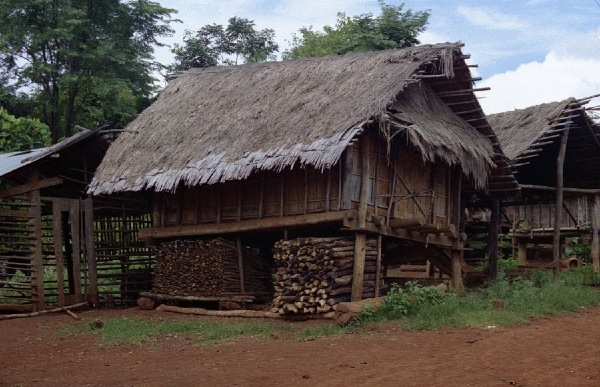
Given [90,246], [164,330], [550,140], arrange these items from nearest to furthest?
[164,330] → [90,246] → [550,140]

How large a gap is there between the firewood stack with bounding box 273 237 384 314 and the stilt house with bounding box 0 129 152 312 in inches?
209

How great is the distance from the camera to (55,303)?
16797 mm

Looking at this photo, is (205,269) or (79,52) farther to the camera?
(79,52)

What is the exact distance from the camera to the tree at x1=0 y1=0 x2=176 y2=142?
2855 cm

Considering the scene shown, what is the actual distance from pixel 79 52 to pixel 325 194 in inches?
731

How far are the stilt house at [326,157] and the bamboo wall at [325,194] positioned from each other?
0.02m

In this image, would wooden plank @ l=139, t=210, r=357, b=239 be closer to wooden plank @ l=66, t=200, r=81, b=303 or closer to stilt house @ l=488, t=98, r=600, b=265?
wooden plank @ l=66, t=200, r=81, b=303

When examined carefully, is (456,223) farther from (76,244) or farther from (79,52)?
(79,52)

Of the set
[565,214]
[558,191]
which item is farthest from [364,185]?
[565,214]

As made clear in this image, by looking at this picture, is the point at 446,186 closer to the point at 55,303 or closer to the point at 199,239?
the point at 199,239

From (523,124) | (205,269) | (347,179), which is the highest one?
(523,124)

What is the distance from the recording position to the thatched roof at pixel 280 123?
13.8 meters

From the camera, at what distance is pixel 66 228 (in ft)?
58.3

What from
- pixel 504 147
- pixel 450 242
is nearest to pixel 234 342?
pixel 450 242
